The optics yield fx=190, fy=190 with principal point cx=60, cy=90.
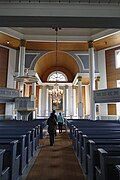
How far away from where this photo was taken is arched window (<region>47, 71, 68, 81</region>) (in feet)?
79.2

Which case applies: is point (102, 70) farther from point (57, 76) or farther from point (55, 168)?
point (55, 168)

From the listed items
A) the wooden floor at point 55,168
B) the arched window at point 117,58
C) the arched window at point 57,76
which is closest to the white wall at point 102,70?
the arched window at point 117,58

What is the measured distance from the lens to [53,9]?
4980 millimetres

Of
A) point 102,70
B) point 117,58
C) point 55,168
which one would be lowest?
point 55,168

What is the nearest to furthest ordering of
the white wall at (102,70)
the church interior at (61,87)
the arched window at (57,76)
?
1. the church interior at (61,87)
2. the white wall at (102,70)
3. the arched window at (57,76)

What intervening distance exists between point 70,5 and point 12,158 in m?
3.96

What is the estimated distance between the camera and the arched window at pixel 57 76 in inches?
950

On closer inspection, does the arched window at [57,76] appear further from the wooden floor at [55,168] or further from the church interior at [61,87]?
the wooden floor at [55,168]

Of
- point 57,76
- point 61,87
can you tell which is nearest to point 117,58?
point 61,87

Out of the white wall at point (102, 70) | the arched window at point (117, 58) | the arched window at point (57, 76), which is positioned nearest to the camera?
the arched window at point (117, 58)

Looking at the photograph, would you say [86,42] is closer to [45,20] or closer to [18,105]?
[18,105]

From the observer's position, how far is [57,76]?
24234mm

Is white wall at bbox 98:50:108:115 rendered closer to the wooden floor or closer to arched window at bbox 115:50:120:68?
arched window at bbox 115:50:120:68

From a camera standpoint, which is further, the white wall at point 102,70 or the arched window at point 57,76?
the arched window at point 57,76
